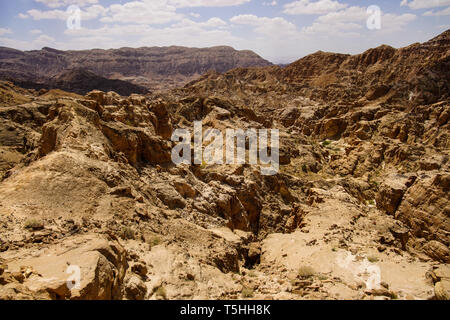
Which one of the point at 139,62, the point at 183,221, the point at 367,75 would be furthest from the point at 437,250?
the point at 139,62

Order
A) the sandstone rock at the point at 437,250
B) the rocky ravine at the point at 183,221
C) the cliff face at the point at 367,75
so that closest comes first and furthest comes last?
the rocky ravine at the point at 183,221, the sandstone rock at the point at 437,250, the cliff face at the point at 367,75

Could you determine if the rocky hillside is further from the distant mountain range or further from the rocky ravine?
the rocky ravine

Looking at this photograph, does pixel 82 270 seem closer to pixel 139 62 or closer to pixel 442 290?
pixel 442 290

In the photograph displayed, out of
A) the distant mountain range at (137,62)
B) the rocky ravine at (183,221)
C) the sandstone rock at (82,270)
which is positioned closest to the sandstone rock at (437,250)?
the rocky ravine at (183,221)

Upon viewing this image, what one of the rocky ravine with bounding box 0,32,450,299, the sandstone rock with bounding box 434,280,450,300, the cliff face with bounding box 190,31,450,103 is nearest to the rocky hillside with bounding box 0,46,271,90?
the cliff face with bounding box 190,31,450,103

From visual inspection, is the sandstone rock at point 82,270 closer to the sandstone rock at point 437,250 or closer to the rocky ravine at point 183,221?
the rocky ravine at point 183,221
